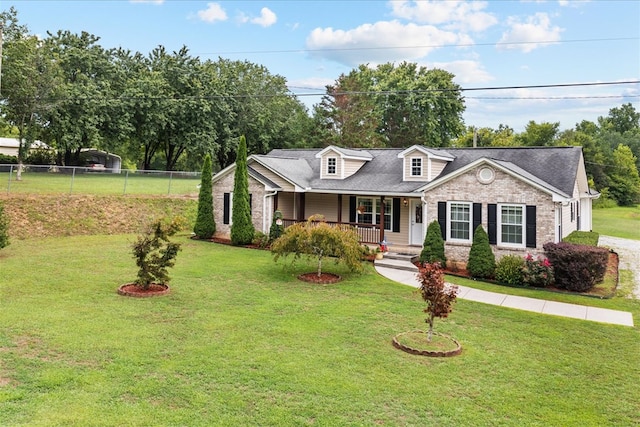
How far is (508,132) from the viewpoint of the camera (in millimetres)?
57625

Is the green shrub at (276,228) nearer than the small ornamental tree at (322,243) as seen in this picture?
No

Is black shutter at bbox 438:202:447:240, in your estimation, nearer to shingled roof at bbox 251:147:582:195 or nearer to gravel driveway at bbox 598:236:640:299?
shingled roof at bbox 251:147:582:195

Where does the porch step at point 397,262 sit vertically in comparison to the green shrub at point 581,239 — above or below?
below

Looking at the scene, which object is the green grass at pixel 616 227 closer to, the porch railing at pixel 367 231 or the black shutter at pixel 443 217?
the black shutter at pixel 443 217

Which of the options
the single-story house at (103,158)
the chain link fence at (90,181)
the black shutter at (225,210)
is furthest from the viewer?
the single-story house at (103,158)

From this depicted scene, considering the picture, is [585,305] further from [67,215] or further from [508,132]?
[508,132]

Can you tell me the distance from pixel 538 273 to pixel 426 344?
764cm

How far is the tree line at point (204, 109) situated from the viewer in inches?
1104

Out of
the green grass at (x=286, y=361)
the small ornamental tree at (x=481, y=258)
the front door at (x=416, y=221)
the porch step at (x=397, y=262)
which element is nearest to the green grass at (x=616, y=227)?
the front door at (x=416, y=221)

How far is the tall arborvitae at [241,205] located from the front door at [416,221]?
24.0 ft

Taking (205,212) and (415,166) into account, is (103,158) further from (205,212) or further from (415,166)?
(415,166)

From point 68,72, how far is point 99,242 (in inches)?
913

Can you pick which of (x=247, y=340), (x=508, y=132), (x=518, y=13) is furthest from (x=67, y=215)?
(x=508, y=132)

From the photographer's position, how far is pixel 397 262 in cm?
1673
